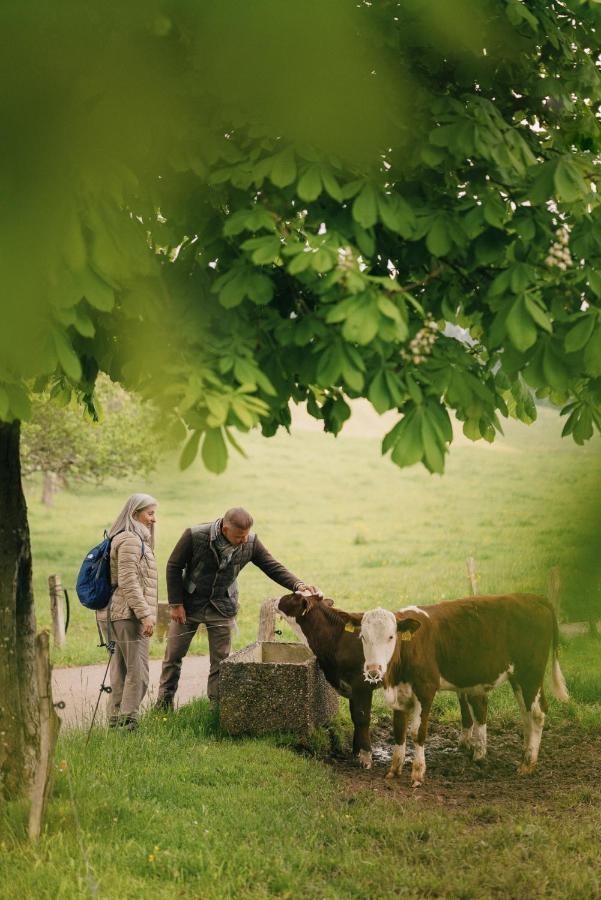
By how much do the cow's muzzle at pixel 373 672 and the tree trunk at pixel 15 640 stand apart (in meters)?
2.37

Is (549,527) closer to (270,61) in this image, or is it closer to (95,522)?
(270,61)

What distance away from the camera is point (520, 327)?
3.98m

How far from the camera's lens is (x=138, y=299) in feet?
13.9

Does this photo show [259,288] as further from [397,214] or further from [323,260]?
[397,214]

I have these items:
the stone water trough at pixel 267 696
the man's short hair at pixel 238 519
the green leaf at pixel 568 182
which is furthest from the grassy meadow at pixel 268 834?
the green leaf at pixel 568 182

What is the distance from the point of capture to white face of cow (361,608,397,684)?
290 inches

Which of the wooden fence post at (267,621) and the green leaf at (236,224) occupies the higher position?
the green leaf at (236,224)

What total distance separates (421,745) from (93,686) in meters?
5.58

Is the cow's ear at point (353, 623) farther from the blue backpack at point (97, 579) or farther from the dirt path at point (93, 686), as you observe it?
the dirt path at point (93, 686)

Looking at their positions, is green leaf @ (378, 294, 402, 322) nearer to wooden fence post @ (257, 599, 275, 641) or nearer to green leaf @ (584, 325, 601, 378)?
green leaf @ (584, 325, 601, 378)

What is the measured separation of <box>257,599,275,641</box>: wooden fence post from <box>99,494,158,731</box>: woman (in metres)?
2.00

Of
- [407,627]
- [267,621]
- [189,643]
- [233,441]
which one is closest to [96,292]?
[233,441]

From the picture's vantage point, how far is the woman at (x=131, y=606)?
28.0 ft

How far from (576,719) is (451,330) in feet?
17.6
